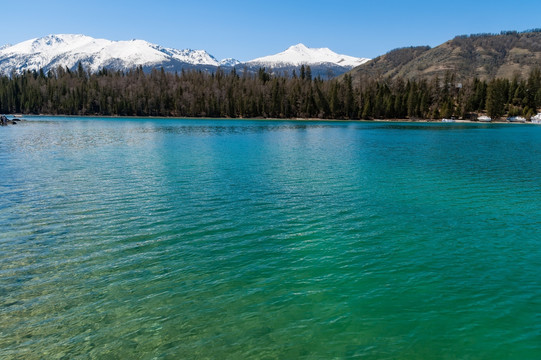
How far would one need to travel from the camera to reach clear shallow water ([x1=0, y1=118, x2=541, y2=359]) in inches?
382

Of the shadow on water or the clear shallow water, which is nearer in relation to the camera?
the clear shallow water

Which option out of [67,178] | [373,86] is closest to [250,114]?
[373,86]

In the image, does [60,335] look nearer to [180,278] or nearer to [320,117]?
[180,278]

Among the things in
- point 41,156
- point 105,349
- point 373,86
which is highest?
point 373,86

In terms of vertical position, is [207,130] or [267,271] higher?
[207,130]

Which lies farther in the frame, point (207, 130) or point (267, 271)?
point (207, 130)

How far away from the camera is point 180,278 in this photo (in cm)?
1303

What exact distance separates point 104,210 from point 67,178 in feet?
40.9

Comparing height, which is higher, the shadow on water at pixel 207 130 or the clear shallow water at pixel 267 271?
the shadow on water at pixel 207 130

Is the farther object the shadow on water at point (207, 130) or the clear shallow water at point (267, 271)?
the shadow on water at point (207, 130)

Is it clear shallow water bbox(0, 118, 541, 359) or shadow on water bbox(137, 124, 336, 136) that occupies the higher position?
shadow on water bbox(137, 124, 336, 136)

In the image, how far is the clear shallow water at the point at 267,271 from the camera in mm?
9695

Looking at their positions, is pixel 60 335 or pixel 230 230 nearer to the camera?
pixel 60 335

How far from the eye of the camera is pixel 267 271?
45.2ft
